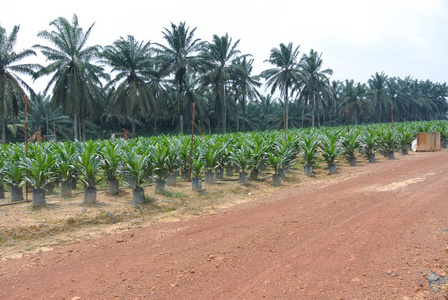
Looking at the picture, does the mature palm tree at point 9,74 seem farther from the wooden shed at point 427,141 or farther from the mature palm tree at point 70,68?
the wooden shed at point 427,141

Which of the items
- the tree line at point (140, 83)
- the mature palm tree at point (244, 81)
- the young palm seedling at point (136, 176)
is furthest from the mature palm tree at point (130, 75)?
the young palm seedling at point (136, 176)

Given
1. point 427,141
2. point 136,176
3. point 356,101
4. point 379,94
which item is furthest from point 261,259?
point 379,94

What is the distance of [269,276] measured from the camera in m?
3.77

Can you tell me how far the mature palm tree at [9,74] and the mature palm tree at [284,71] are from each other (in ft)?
92.9

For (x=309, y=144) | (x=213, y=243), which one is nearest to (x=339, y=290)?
(x=213, y=243)

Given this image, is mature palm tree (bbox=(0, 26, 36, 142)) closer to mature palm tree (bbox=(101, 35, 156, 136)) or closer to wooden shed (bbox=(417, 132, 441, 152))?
mature palm tree (bbox=(101, 35, 156, 136))

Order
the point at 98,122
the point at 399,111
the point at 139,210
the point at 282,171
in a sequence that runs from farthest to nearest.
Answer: the point at 399,111 → the point at 98,122 → the point at 282,171 → the point at 139,210

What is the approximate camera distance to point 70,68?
31.8 metres

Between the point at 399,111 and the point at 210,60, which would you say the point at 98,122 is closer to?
the point at 210,60

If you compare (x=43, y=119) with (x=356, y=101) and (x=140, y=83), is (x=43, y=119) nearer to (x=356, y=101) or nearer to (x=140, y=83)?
(x=140, y=83)

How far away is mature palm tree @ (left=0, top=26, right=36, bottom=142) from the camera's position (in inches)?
1200

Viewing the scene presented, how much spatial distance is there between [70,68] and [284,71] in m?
26.7

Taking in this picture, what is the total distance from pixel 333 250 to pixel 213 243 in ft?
5.37

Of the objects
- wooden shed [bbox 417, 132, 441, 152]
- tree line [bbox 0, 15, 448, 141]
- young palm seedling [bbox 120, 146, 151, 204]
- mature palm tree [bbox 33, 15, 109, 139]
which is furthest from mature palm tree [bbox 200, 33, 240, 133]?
young palm seedling [bbox 120, 146, 151, 204]
